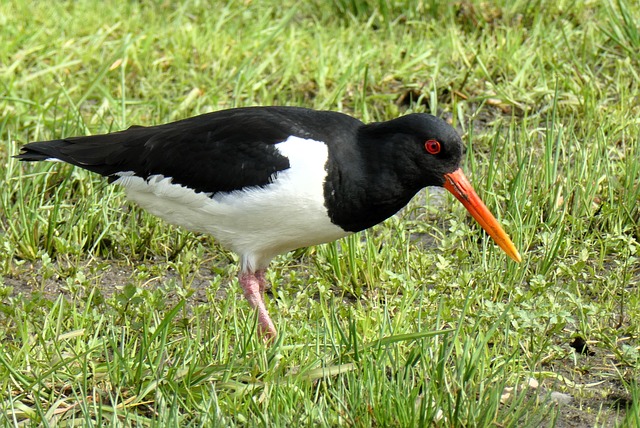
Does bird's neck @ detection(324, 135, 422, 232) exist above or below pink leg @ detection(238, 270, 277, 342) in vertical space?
above

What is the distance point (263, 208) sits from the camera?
13.5 ft

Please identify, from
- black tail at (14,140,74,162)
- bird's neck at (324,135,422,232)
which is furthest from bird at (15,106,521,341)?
black tail at (14,140,74,162)

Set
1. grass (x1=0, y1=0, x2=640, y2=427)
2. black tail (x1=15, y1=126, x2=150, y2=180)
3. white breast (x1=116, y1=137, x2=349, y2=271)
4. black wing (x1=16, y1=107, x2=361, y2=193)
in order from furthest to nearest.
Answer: black tail (x1=15, y1=126, x2=150, y2=180)
black wing (x1=16, y1=107, x2=361, y2=193)
white breast (x1=116, y1=137, x2=349, y2=271)
grass (x1=0, y1=0, x2=640, y2=427)

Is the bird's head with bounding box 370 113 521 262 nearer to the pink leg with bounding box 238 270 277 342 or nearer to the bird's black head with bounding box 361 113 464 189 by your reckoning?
the bird's black head with bounding box 361 113 464 189

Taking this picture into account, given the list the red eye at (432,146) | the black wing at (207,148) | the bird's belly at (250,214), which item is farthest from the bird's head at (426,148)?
the bird's belly at (250,214)

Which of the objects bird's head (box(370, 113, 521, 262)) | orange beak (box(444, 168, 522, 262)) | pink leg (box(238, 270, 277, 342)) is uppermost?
bird's head (box(370, 113, 521, 262))

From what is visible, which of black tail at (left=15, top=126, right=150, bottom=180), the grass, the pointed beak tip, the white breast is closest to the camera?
the grass

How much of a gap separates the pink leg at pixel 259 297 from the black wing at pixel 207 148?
42cm

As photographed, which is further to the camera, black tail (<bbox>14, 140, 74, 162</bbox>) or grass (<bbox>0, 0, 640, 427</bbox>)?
black tail (<bbox>14, 140, 74, 162</bbox>)

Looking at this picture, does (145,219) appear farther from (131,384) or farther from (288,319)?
(131,384)

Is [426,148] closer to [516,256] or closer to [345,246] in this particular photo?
[516,256]

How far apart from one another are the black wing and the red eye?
37 cm

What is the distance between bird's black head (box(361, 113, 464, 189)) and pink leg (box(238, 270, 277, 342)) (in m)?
0.78

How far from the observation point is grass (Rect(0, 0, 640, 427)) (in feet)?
11.8
